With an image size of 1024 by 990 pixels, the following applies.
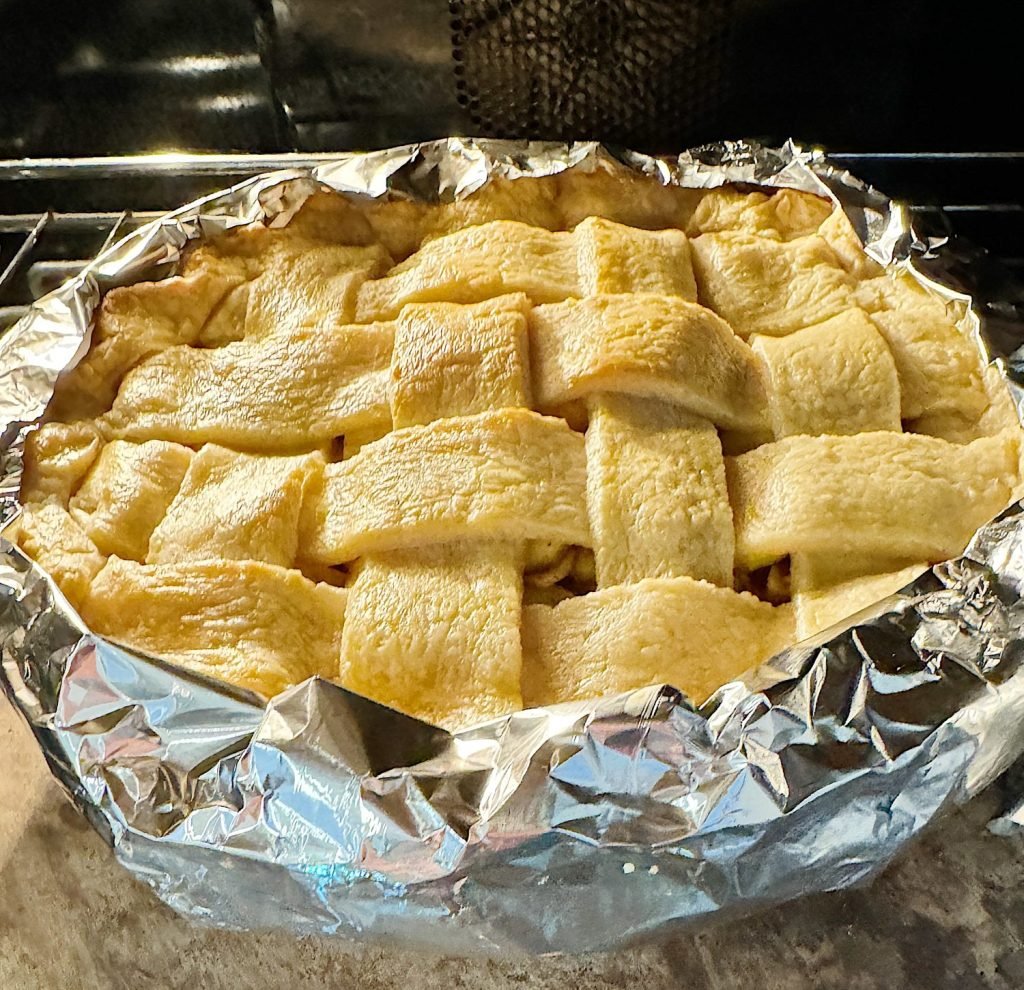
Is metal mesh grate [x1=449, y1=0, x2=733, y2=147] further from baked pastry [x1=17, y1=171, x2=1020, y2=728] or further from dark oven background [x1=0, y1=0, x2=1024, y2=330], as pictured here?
baked pastry [x1=17, y1=171, x2=1020, y2=728]

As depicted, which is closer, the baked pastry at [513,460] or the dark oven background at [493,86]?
the baked pastry at [513,460]

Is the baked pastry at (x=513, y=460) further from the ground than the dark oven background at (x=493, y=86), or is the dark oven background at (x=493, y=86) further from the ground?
the dark oven background at (x=493, y=86)

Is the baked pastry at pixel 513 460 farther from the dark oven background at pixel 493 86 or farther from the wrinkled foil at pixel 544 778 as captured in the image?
the dark oven background at pixel 493 86

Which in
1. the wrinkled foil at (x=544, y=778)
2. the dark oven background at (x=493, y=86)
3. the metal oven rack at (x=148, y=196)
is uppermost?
the dark oven background at (x=493, y=86)

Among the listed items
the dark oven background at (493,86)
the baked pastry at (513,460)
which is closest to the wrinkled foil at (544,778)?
the baked pastry at (513,460)

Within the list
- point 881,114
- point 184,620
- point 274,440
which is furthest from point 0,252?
point 881,114

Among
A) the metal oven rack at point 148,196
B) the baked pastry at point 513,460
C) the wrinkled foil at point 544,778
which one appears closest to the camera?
the wrinkled foil at point 544,778

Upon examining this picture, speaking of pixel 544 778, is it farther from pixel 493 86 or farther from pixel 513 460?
pixel 493 86

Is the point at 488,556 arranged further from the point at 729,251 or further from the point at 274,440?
the point at 729,251
